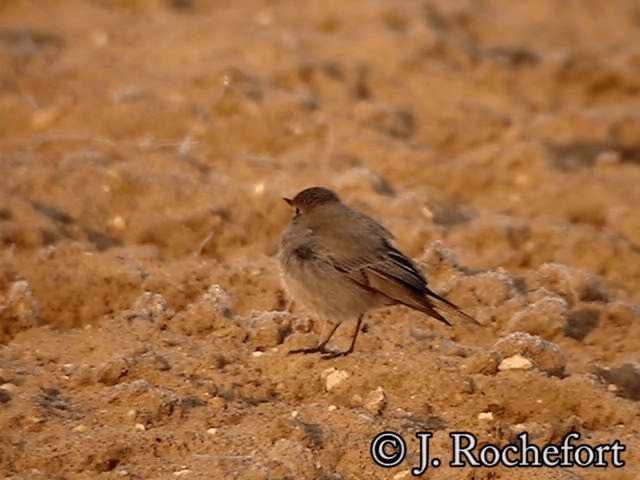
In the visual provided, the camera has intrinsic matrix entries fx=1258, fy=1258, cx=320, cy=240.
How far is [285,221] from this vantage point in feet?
26.3

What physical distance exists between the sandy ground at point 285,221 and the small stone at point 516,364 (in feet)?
0.04

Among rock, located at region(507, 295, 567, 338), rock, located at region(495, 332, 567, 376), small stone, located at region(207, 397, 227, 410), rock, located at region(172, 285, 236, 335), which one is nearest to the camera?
small stone, located at region(207, 397, 227, 410)

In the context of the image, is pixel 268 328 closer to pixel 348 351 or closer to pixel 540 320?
pixel 348 351

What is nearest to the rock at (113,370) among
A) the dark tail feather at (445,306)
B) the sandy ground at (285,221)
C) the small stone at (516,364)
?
the sandy ground at (285,221)

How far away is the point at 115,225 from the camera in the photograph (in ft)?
25.7

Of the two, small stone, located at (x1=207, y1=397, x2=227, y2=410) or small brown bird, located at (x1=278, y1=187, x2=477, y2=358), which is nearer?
small stone, located at (x1=207, y1=397, x2=227, y2=410)

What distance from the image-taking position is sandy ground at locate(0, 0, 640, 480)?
19.0 feet

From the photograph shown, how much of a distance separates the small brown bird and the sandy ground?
0.80ft

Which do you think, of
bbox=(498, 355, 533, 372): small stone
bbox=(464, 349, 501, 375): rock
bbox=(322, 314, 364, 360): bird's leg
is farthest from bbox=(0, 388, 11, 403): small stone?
bbox=(498, 355, 533, 372): small stone

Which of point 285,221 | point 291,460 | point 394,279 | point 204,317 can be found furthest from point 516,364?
point 285,221

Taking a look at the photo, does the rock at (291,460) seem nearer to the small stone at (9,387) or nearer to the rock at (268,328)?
the rock at (268,328)

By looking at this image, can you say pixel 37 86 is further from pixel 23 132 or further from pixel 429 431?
pixel 429 431

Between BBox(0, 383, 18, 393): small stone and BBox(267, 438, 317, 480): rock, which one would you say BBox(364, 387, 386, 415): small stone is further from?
BBox(0, 383, 18, 393): small stone

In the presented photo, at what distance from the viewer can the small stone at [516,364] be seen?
6.30 meters
